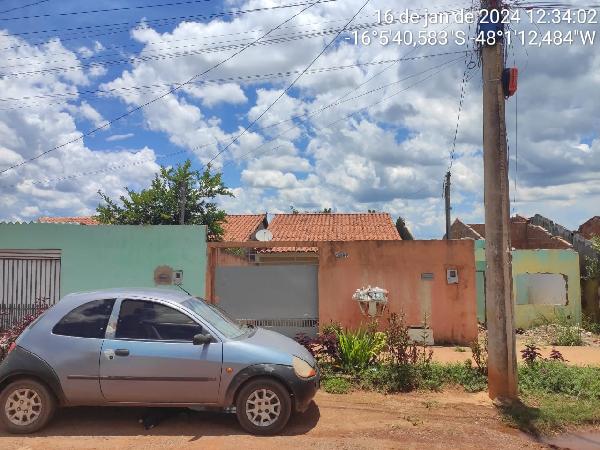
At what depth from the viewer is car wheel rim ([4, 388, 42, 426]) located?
621cm

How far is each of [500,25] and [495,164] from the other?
184 cm

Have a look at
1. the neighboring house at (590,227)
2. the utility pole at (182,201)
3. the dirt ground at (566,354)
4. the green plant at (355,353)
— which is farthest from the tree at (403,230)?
the green plant at (355,353)

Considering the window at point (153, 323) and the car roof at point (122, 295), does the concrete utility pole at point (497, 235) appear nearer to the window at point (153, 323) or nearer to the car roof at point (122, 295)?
the window at point (153, 323)

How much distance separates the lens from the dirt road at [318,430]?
19.7 ft

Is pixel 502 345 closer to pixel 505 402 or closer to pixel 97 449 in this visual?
pixel 505 402

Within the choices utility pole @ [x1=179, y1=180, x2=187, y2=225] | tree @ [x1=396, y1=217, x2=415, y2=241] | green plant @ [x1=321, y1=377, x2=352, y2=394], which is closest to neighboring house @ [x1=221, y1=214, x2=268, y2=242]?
utility pole @ [x1=179, y1=180, x2=187, y2=225]

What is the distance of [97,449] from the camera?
583 cm

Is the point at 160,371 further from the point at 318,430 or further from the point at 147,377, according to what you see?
the point at 318,430

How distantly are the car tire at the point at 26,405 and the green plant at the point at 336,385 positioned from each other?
349cm

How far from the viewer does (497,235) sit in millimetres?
7645

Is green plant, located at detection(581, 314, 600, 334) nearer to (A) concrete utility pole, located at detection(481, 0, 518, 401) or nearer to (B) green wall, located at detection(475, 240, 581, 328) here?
(B) green wall, located at detection(475, 240, 581, 328)

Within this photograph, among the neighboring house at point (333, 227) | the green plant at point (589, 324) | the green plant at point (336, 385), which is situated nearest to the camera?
the green plant at point (336, 385)

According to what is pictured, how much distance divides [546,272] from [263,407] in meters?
12.5

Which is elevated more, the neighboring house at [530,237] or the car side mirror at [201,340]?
→ the neighboring house at [530,237]
